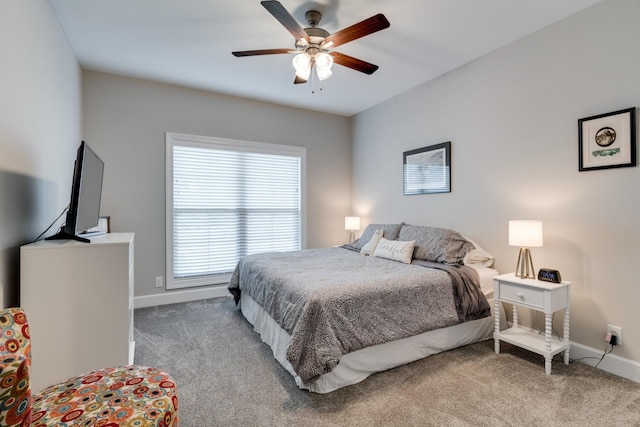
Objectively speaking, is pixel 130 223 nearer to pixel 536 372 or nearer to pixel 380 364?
pixel 380 364

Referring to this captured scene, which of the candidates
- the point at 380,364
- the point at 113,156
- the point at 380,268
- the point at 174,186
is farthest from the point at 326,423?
the point at 113,156

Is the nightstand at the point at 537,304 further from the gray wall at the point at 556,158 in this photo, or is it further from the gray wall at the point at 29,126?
the gray wall at the point at 29,126

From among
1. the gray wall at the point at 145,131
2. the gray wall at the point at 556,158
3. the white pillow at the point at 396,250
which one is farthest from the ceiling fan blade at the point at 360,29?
the gray wall at the point at 145,131

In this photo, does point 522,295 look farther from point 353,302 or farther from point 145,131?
point 145,131

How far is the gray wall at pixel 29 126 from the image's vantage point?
1566 mm

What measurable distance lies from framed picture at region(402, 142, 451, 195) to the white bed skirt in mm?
1423

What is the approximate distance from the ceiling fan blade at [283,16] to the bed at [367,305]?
174cm

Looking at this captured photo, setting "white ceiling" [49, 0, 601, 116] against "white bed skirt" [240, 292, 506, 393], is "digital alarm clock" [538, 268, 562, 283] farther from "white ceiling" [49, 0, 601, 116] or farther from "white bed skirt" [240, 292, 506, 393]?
"white ceiling" [49, 0, 601, 116]

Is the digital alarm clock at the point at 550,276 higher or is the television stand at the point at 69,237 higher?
the television stand at the point at 69,237

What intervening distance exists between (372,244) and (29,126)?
10.1 ft

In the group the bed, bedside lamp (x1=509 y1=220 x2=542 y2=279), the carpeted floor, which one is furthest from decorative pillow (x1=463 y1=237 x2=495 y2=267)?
the carpeted floor

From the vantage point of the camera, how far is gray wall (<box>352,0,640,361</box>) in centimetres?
216

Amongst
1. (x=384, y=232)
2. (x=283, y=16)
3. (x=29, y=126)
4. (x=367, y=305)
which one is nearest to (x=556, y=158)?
(x=384, y=232)

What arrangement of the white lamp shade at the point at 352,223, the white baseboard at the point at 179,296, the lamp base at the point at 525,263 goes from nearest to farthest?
the lamp base at the point at 525,263 < the white baseboard at the point at 179,296 < the white lamp shade at the point at 352,223
